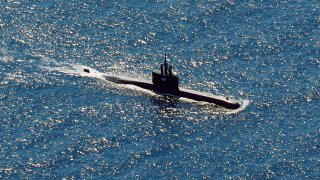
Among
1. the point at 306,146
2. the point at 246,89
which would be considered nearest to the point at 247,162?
the point at 306,146

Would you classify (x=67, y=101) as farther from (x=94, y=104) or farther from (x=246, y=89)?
(x=246, y=89)

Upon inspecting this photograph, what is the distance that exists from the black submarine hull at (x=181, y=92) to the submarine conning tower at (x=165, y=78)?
0.63m

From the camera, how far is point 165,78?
188 meters

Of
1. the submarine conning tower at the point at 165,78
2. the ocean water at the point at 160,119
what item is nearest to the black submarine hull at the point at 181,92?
the submarine conning tower at the point at 165,78

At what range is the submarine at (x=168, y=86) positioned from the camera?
600 ft

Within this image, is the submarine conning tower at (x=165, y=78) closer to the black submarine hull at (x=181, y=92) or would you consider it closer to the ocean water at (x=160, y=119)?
the black submarine hull at (x=181, y=92)

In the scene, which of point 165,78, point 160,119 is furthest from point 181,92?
point 160,119

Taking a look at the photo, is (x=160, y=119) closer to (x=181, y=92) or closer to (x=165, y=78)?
(x=181, y=92)

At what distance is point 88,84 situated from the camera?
19112cm

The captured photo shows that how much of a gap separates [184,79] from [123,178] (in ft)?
114

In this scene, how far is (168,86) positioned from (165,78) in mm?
1721

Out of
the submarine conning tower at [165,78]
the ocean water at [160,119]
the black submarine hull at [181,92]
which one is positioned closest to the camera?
the ocean water at [160,119]

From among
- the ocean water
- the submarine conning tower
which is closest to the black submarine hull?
the submarine conning tower

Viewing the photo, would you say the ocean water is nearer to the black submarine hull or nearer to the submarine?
the black submarine hull
